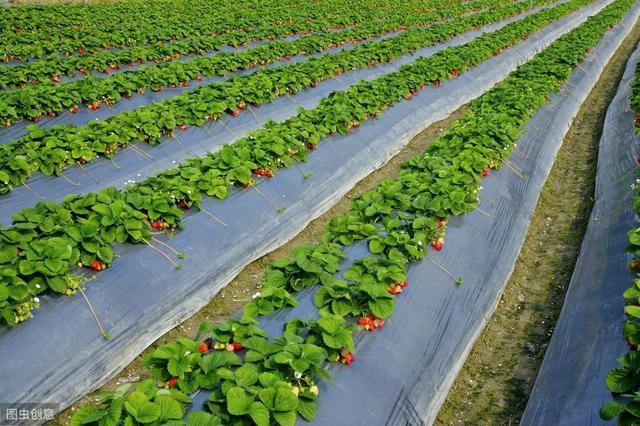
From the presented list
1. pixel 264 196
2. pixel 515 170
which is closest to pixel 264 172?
pixel 264 196

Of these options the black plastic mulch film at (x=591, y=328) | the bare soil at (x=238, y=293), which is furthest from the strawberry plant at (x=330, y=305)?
the bare soil at (x=238, y=293)

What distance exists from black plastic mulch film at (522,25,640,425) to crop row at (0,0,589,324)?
4372mm

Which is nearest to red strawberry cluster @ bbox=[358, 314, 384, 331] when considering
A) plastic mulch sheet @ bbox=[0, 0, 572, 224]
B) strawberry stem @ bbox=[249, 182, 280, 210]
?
strawberry stem @ bbox=[249, 182, 280, 210]

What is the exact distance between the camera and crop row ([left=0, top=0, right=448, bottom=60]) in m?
13.6

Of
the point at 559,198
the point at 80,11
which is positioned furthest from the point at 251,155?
the point at 80,11

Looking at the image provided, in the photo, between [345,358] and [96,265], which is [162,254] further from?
[345,358]

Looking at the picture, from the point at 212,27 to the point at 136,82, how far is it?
8.00m

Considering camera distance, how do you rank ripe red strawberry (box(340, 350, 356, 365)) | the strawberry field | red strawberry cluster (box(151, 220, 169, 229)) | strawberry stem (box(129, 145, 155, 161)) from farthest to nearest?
strawberry stem (box(129, 145, 155, 161)) < red strawberry cluster (box(151, 220, 169, 229)) < ripe red strawberry (box(340, 350, 356, 365)) < the strawberry field

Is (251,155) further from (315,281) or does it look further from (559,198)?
(559,198)

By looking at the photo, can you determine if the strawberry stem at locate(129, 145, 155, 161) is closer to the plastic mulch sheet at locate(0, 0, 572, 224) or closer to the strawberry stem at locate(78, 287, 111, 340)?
the plastic mulch sheet at locate(0, 0, 572, 224)

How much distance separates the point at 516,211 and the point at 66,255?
6.03 meters

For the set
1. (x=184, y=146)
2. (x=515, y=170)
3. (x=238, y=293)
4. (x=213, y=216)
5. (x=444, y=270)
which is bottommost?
(x=184, y=146)

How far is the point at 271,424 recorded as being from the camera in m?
3.34

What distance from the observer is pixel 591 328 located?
464 centimetres
